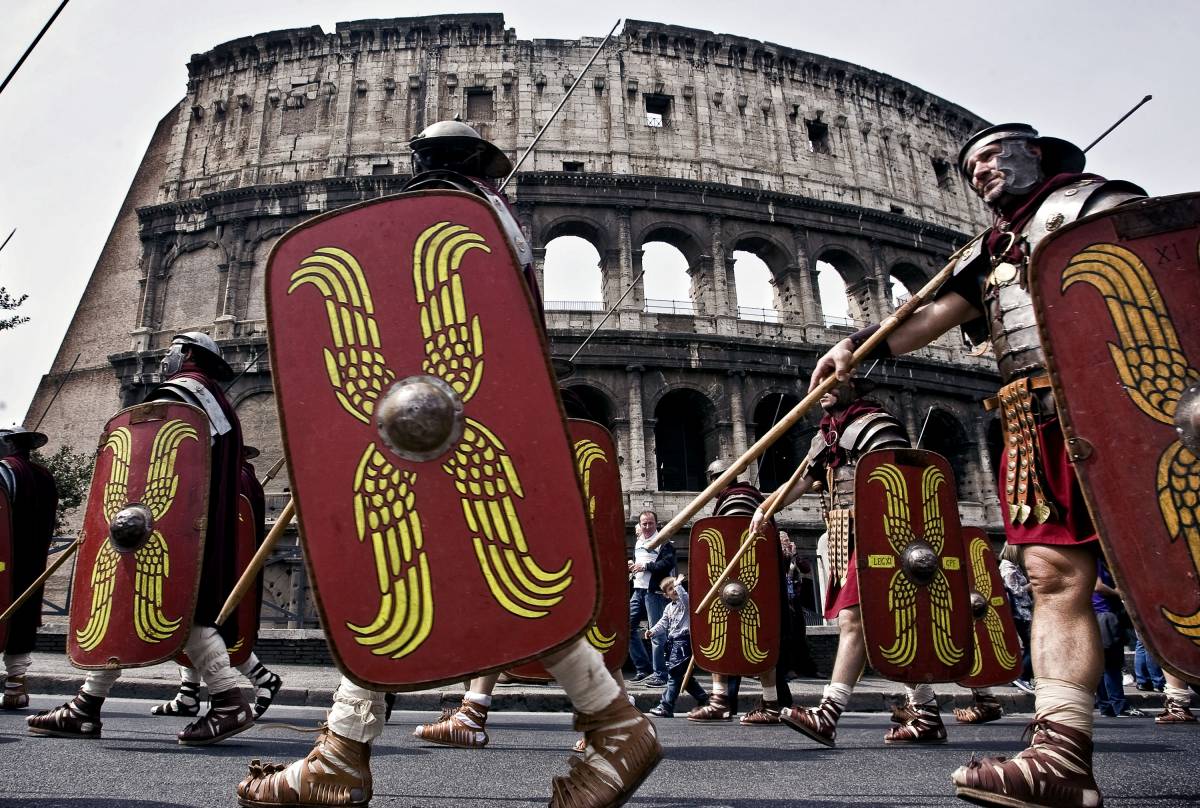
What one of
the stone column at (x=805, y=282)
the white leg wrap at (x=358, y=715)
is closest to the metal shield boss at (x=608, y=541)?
the white leg wrap at (x=358, y=715)

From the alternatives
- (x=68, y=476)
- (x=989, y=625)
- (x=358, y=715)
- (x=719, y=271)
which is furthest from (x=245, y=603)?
(x=719, y=271)

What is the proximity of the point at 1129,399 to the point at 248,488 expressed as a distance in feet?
15.5

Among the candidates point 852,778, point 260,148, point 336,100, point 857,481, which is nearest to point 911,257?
point 336,100

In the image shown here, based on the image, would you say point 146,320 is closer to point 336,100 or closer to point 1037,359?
point 336,100

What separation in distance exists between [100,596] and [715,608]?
3402mm

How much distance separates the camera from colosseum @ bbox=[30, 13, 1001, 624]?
741 inches

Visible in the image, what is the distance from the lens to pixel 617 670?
10.3ft

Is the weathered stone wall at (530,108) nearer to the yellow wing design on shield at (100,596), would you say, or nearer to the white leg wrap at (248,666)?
the white leg wrap at (248,666)

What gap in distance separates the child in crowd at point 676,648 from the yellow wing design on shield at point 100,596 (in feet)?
13.0

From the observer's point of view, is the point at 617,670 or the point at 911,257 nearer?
the point at 617,670

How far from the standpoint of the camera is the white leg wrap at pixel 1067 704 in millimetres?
1777

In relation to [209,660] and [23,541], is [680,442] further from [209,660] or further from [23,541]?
[209,660]

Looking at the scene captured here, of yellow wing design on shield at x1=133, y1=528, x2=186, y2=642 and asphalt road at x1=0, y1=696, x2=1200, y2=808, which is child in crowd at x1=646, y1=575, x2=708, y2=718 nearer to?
asphalt road at x1=0, y1=696, x2=1200, y2=808

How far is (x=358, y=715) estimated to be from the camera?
166 centimetres
